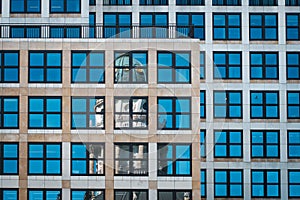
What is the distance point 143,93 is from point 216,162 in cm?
826

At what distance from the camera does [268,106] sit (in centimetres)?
3303

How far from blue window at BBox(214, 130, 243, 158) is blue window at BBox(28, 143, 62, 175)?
1013 cm

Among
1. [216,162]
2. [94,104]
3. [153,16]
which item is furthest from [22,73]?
[216,162]

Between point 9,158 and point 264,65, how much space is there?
15.1m

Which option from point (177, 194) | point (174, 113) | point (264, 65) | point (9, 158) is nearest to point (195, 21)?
point (264, 65)

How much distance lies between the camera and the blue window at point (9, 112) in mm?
26141

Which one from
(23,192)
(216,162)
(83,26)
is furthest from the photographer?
(216,162)

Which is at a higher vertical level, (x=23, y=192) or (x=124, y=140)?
(x=124, y=140)

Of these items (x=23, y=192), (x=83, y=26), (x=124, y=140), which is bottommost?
(x=23, y=192)

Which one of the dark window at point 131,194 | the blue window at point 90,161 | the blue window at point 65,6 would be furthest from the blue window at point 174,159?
the blue window at point 65,6

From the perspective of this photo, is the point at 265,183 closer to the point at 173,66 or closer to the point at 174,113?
the point at 174,113

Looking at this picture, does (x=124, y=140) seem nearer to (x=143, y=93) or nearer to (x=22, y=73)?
(x=143, y=93)

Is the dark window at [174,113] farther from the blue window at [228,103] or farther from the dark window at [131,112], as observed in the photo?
the blue window at [228,103]

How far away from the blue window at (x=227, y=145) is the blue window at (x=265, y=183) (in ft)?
4.57
